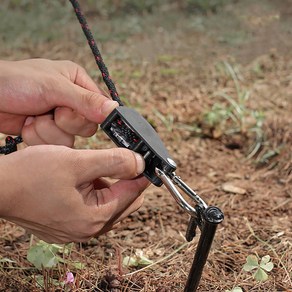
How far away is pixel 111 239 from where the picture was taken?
1.85 metres

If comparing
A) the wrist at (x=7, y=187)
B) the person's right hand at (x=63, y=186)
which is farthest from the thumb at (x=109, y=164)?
the wrist at (x=7, y=187)

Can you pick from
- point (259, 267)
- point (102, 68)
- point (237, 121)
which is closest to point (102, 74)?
point (102, 68)

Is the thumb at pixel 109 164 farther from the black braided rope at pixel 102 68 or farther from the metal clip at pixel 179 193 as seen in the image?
the black braided rope at pixel 102 68

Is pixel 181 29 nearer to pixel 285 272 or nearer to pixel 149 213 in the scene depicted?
pixel 149 213

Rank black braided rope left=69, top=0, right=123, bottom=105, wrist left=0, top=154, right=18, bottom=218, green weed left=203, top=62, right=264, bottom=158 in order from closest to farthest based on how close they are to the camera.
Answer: wrist left=0, top=154, right=18, bottom=218, black braided rope left=69, top=0, right=123, bottom=105, green weed left=203, top=62, right=264, bottom=158

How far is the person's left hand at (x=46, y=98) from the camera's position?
1562mm

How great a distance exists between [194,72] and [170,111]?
51 cm

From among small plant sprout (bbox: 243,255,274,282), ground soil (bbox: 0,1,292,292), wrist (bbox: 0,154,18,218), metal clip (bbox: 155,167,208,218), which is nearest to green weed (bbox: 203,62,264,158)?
ground soil (bbox: 0,1,292,292)

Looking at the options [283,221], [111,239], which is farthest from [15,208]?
[283,221]

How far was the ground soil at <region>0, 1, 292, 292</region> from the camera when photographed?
163 centimetres

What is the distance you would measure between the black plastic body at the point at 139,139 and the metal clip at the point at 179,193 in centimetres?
2

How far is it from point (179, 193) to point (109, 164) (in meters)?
0.17

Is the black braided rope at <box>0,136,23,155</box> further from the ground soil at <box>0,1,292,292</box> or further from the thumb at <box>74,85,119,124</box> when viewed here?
the ground soil at <box>0,1,292,292</box>

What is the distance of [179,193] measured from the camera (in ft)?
4.11
